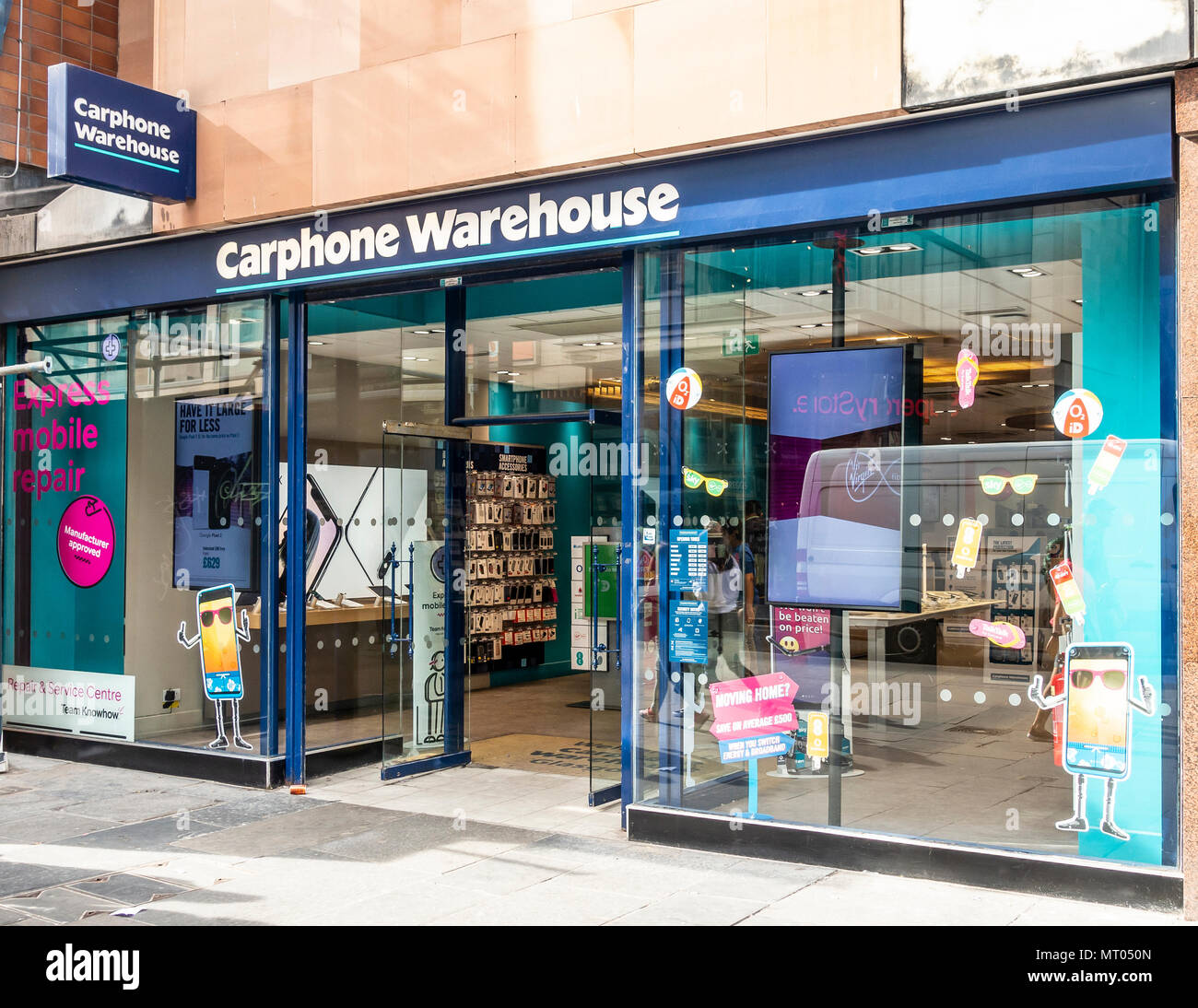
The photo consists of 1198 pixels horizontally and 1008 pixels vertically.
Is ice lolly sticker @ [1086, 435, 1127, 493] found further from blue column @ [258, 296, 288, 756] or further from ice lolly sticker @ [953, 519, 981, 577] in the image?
blue column @ [258, 296, 288, 756]

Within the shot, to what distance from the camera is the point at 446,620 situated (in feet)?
28.3

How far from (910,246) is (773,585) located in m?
1.87

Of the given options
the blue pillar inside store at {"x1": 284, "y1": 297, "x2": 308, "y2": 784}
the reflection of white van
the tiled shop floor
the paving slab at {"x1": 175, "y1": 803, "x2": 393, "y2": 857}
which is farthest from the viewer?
the blue pillar inside store at {"x1": 284, "y1": 297, "x2": 308, "y2": 784}

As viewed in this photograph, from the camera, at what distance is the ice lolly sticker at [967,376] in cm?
560

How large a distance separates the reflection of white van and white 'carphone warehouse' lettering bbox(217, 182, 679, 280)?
5.47ft

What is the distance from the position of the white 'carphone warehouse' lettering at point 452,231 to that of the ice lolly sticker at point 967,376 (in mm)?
1717

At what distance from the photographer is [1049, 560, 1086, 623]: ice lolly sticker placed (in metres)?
5.36

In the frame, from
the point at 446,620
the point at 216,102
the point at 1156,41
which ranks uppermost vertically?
the point at 216,102

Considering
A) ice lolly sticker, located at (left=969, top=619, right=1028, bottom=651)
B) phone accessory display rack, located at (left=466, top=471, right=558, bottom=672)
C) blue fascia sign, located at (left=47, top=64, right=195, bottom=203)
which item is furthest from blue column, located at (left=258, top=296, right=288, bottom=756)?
ice lolly sticker, located at (left=969, top=619, right=1028, bottom=651)

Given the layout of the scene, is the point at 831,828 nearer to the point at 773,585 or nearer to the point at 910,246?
the point at 773,585

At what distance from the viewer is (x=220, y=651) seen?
8.37m
